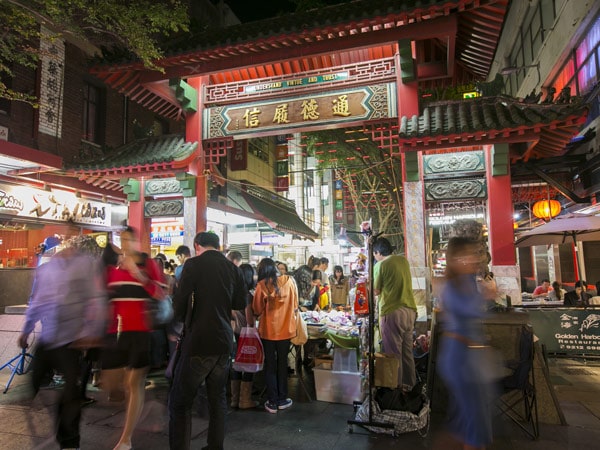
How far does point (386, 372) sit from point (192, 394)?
96.2 inches

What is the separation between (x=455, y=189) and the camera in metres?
8.02

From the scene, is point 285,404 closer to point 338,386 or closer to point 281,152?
point 338,386

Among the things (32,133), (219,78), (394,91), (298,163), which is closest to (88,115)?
(32,133)

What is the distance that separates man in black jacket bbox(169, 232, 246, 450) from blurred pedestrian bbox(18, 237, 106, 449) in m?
0.84

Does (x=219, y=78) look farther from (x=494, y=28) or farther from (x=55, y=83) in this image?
(x=494, y=28)

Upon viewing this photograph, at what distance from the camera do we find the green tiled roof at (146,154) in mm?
9125

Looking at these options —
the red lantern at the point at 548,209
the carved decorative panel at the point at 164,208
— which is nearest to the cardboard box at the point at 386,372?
the carved decorative panel at the point at 164,208

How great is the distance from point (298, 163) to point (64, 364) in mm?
27968

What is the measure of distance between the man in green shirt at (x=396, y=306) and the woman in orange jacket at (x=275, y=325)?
137cm

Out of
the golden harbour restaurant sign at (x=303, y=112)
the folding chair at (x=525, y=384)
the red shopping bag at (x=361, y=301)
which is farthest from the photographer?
the golden harbour restaurant sign at (x=303, y=112)

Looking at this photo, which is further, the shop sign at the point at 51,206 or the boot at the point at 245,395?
the shop sign at the point at 51,206

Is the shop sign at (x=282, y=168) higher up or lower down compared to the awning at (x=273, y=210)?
higher up

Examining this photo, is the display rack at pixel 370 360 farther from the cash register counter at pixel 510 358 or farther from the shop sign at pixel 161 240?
the shop sign at pixel 161 240

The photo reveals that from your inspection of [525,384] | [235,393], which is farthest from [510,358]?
[235,393]
